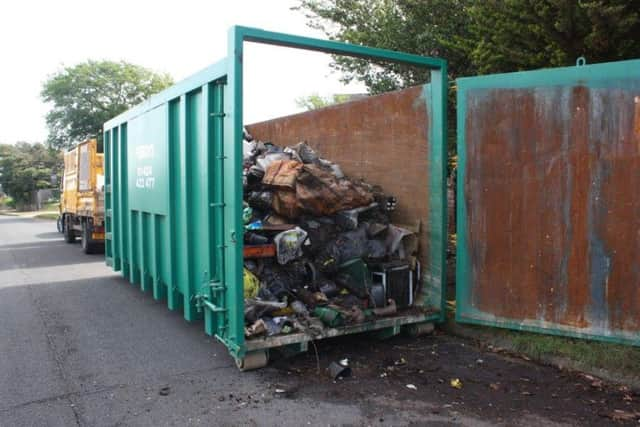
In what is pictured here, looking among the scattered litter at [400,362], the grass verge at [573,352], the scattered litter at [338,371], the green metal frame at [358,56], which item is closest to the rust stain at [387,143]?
the green metal frame at [358,56]

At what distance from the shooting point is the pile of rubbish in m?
4.77

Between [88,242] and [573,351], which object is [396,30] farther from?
[88,242]

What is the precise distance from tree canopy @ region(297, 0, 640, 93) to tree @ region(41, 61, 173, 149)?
27522 mm

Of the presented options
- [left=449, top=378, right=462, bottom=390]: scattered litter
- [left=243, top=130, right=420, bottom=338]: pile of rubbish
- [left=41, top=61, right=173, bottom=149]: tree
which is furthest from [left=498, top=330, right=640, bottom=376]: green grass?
[left=41, top=61, right=173, bottom=149]: tree

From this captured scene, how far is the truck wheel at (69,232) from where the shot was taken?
14945 millimetres

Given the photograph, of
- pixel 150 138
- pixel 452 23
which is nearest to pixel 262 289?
pixel 150 138

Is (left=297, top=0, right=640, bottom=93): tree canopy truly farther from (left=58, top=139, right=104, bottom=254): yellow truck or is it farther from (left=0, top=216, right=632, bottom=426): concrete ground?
(left=58, top=139, right=104, bottom=254): yellow truck

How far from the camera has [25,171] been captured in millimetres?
47625

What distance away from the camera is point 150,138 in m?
6.14

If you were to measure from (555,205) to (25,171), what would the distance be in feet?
169

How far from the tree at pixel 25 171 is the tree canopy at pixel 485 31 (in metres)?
42.7

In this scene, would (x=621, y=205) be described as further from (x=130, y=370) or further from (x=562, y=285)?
(x=130, y=370)

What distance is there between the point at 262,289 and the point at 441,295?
176 centimetres

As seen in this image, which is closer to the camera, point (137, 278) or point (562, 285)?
point (562, 285)
